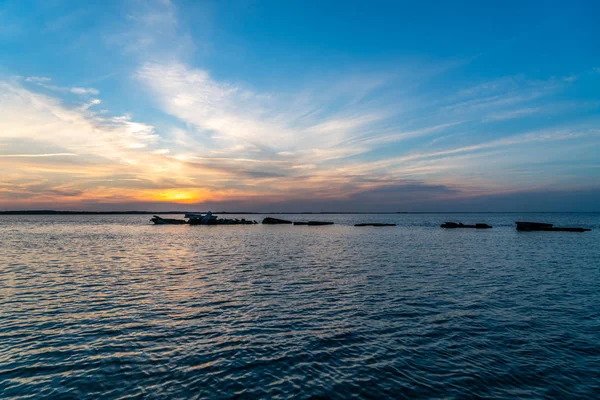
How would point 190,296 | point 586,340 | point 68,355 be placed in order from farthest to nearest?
point 190,296, point 586,340, point 68,355

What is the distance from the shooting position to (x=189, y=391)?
10.5m

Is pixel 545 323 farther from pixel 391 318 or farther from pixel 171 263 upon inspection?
pixel 171 263

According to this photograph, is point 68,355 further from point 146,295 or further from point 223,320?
point 146,295

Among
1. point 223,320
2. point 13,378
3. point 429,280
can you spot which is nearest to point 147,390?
point 13,378

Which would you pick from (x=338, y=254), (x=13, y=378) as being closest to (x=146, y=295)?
(x=13, y=378)

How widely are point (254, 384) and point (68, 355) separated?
809cm

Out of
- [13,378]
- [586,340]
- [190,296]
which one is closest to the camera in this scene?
[13,378]

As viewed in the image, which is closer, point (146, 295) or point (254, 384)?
point (254, 384)

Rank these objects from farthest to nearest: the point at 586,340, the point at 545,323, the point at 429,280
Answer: the point at 429,280, the point at 545,323, the point at 586,340

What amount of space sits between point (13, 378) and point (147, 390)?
16.5 feet

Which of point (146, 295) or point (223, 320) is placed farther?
point (146, 295)

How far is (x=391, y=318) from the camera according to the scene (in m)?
17.8

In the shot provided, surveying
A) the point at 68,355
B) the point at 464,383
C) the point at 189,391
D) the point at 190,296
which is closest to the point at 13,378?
the point at 68,355

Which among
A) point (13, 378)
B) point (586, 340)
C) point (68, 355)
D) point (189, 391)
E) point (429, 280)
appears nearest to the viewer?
point (189, 391)
